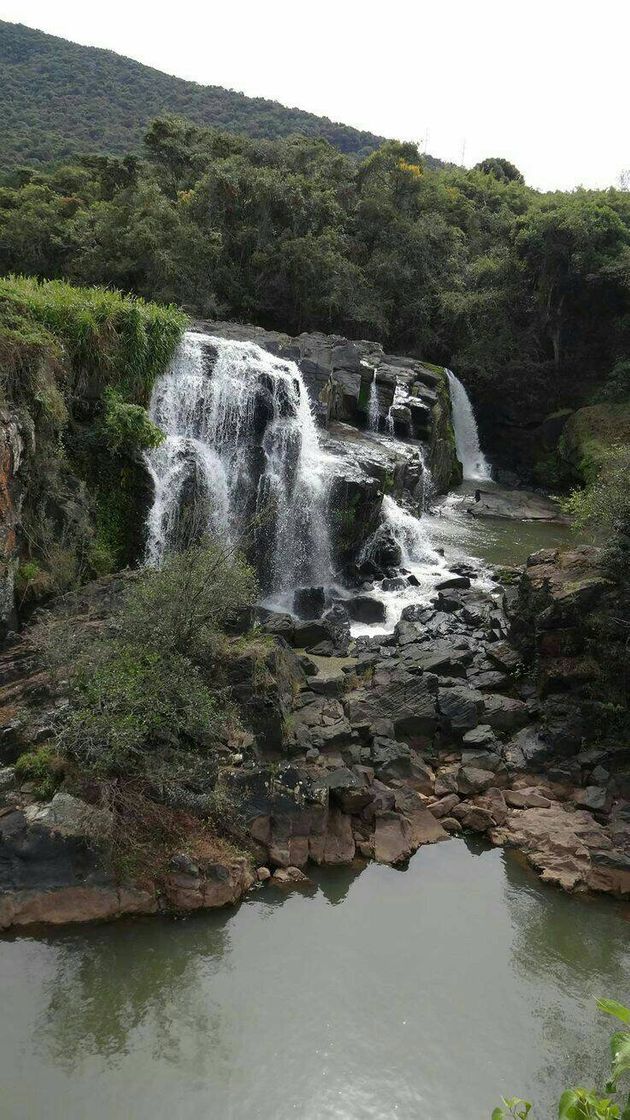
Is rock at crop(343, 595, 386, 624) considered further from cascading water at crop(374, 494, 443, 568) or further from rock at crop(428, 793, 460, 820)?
rock at crop(428, 793, 460, 820)

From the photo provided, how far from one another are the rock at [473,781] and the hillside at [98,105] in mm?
52937

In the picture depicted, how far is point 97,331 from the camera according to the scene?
49.3 feet

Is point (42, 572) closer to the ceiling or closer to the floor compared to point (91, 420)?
closer to the floor

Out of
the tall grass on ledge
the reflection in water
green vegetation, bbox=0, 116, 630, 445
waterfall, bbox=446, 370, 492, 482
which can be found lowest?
the reflection in water

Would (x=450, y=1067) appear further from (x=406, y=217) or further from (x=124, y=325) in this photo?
(x=406, y=217)

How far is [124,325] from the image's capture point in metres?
15.9

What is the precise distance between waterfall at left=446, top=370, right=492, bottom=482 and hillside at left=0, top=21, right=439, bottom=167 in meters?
36.5

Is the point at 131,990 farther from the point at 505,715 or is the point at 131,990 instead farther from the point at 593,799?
the point at 505,715

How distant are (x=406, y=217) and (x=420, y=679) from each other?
28105 mm

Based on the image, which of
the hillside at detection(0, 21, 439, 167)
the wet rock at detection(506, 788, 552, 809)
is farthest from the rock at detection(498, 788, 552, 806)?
the hillside at detection(0, 21, 439, 167)

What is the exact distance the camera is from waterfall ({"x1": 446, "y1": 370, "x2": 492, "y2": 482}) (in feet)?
98.7

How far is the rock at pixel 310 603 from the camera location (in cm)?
1647

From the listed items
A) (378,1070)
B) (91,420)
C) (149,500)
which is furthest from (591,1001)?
(91,420)

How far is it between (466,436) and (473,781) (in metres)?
21.9
